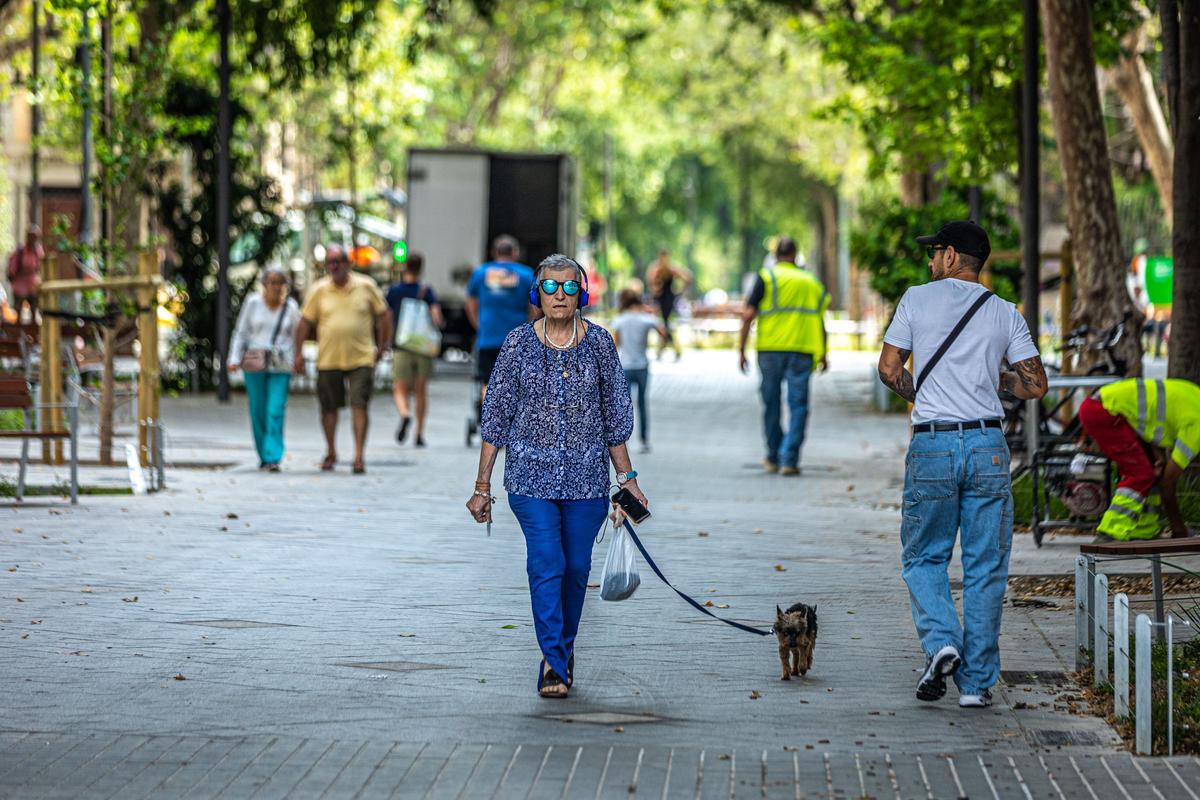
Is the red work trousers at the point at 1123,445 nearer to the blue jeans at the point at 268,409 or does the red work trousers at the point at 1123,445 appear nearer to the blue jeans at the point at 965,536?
the blue jeans at the point at 965,536

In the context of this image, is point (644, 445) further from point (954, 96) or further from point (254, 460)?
point (954, 96)

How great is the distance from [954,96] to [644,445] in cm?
581

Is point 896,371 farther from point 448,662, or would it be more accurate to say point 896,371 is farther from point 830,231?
point 830,231

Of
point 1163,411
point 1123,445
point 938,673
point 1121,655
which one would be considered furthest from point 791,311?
point 1121,655

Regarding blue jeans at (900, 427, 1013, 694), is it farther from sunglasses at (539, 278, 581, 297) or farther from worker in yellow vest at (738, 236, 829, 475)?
worker in yellow vest at (738, 236, 829, 475)

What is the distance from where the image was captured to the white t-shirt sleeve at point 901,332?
7.64m

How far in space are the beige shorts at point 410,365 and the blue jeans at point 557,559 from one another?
12.0 m

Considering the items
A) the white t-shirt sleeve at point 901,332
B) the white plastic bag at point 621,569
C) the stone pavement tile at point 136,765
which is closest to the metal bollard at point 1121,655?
the white t-shirt sleeve at point 901,332

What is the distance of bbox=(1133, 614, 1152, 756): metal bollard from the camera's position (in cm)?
651

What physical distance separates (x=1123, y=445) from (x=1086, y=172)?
19.7 feet

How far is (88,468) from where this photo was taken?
1670 cm

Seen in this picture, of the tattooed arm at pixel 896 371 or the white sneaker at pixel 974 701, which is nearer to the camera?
the white sneaker at pixel 974 701

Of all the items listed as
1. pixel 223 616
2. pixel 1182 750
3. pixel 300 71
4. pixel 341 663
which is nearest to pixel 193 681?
pixel 341 663

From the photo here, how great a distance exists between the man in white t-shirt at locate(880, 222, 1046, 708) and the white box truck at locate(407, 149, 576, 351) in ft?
79.3
